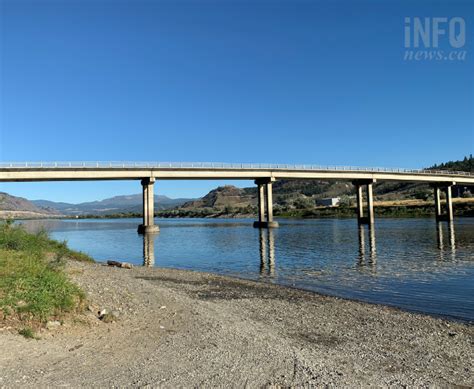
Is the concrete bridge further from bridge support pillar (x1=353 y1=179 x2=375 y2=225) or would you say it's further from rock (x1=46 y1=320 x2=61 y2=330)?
rock (x1=46 y1=320 x2=61 y2=330)

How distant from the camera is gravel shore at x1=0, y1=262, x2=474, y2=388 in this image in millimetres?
7574

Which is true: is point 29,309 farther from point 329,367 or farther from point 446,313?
point 446,313

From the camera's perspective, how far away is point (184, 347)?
31.3 feet

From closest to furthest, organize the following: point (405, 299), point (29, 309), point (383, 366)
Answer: point (383, 366) → point (29, 309) → point (405, 299)

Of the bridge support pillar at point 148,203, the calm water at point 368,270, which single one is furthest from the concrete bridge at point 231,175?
the calm water at point 368,270

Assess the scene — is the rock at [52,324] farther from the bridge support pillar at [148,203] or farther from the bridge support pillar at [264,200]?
the bridge support pillar at [264,200]

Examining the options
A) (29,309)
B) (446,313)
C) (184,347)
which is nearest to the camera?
(184,347)

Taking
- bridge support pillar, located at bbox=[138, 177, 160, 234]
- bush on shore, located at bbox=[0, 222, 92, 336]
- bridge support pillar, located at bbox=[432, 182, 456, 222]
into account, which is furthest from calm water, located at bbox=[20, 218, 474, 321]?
bridge support pillar, located at bbox=[432, 182, 456, 222]

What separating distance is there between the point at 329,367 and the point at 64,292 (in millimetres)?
7960

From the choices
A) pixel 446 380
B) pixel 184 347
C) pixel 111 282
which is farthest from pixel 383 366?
pixel 111 282

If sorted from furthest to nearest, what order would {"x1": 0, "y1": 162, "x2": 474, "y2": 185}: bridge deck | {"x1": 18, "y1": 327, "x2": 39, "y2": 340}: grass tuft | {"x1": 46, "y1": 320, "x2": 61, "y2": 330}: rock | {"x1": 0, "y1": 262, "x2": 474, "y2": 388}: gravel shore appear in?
{"x1": 0, "y1": 162, "x2": 474, "y2": 185}: bridge deck < {"x1": 46, "y1": 320, "x2": 61, "y2": 330}: rock < {"x1": 18, "y1": 327, "x2": 39, "y2": 340}: grass tuft < {"x1": 0, "y1": 262, "x2": 474, "y2": 388}: gravel shore

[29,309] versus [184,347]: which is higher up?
[29,309]

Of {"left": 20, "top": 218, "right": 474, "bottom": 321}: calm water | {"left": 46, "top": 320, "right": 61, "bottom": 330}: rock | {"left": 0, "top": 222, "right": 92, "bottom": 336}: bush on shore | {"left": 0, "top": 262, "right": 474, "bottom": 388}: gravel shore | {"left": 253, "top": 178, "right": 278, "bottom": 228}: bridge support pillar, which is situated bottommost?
{"left": 20, "top": 218, "right": 474, "bottom": 321}: calm water

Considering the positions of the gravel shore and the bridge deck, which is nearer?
the gravel shore
